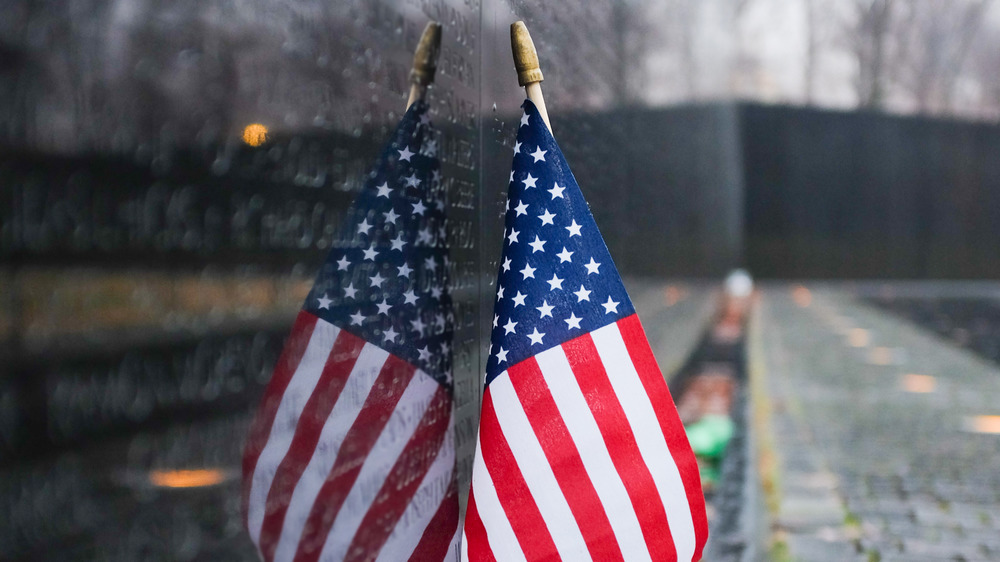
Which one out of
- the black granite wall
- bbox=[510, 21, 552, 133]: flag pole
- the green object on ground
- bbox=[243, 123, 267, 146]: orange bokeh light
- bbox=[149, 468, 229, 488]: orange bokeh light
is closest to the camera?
bbox=[149, 468, 229, 488]: orange bokeh light

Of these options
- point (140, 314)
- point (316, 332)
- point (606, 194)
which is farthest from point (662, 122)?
point (140, 314)

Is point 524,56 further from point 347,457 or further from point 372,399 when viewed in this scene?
point 347,457

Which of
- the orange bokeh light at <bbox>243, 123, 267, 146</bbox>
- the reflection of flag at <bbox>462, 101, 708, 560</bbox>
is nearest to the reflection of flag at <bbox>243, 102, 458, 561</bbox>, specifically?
the reflection of flag at <bbox>462, 101, 708, 560</bbox>

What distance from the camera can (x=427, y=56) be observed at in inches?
79.2

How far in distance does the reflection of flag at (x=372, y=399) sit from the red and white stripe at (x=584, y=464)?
20 cm

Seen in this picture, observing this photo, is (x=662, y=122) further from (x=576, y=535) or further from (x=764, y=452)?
(x=576, y=535)

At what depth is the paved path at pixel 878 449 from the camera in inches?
166

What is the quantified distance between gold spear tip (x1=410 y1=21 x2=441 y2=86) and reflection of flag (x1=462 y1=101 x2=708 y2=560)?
31cm

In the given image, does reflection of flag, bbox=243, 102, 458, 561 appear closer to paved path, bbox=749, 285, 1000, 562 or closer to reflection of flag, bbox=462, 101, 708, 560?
reflection of flag, bbox=462, 101, 708, 560

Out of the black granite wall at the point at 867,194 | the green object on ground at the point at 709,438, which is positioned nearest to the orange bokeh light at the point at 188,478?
the green object on ground at the point at 709,438

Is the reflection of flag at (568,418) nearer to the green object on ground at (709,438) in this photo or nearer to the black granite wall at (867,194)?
the green object on ground at (709,438)

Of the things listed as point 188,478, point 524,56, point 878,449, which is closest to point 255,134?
point 188,478

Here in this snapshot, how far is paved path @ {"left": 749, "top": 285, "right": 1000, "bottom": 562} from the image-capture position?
4215mm

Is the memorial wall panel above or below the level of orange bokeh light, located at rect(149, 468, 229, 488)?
above
